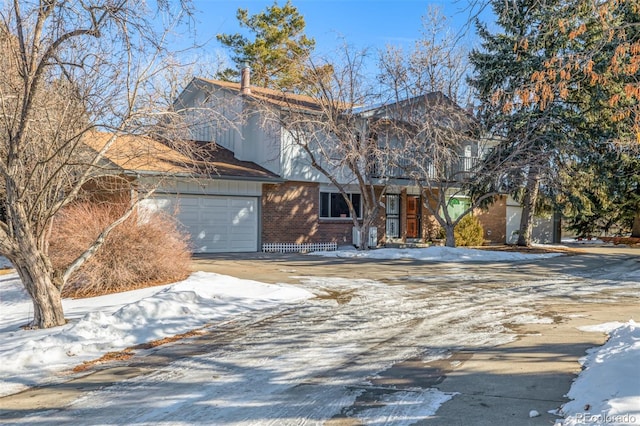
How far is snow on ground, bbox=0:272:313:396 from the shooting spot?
20.6 feet

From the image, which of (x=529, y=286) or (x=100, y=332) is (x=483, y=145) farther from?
(x=100, y=332)

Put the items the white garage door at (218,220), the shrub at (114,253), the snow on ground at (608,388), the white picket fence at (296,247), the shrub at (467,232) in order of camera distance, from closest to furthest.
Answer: the snow on ground at (608,388) → the shrub at (114,253) → the white garage door at (218,220) → the white picket fence at (296,247) → the shrub at (467,232)

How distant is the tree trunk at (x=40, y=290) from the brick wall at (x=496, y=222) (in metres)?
24.5

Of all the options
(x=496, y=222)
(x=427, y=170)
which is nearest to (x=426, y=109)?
(x=427, y=170)

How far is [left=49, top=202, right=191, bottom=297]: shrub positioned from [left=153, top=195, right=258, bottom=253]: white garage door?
6.39m

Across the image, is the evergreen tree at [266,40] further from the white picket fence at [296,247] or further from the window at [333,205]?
the white picket fence at [296,247]

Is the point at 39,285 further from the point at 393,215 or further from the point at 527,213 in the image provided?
the point at 527,213

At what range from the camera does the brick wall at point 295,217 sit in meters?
21.4

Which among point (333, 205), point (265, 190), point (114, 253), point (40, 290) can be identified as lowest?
point (40, 290)

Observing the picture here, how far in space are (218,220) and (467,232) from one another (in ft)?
38.8

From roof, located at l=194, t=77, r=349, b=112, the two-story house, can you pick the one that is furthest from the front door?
roof, located at l=194, t=77, r=349, b=112

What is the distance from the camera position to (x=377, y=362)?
590 centimetres

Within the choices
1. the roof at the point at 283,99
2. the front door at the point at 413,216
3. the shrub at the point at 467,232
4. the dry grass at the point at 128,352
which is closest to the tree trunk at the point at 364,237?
the roof at the point at 283,99

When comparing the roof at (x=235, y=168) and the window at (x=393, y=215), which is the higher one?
the roof at (x=235, y=168)
